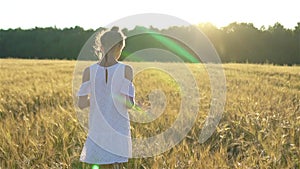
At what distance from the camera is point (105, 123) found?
2.80 meters

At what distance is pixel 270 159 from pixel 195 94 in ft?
10.9

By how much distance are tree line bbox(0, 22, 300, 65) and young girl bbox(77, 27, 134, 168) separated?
110ft

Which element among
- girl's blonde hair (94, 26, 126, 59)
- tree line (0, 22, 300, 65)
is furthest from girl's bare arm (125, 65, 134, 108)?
tree line (0, 22, 300, 65)

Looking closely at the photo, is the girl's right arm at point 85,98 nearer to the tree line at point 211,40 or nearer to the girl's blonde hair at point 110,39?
the girl's blonde hair at point 110,39

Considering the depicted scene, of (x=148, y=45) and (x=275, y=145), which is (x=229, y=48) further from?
(x=275, y=145)

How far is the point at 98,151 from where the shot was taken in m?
2.81

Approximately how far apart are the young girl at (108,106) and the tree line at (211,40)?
33.6m

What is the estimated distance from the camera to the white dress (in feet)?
9.01

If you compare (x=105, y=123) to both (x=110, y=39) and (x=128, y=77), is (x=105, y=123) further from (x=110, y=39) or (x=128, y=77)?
(x=110, y=39)

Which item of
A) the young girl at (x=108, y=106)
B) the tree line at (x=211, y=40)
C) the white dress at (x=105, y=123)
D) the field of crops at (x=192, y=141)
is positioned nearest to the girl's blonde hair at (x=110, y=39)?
the young girl at (x=108, y=106)

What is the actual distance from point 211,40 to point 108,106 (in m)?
45.5

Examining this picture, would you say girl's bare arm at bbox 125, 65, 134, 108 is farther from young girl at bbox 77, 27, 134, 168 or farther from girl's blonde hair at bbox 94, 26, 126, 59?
girl's blonde hair at bbox 94, 26, 126, 59

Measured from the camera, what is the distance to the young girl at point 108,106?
2.69 metres

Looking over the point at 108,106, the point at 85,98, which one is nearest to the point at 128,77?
the point at 108,106
